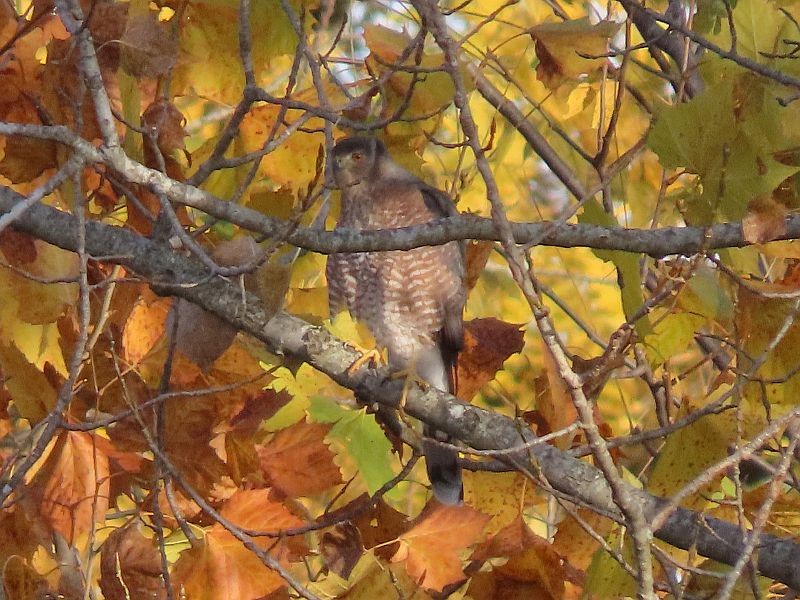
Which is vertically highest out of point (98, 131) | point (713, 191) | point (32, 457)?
point (98, 131)

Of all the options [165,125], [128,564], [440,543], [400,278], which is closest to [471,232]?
[440,543]

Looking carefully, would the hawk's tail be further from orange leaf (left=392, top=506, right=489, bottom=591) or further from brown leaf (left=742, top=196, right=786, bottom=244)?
brown leaf (left=742, top=196, right=786, bottom=244)

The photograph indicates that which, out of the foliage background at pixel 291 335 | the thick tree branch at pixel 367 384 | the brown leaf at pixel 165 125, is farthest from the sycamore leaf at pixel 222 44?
the thick tree branch at pixel 367 384

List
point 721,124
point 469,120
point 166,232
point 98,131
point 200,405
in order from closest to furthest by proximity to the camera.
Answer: point 469,120
point 721,124
point 200,405
point 98,131
point 166,232

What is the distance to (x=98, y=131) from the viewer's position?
2.44 meters

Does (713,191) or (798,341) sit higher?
(713,191)

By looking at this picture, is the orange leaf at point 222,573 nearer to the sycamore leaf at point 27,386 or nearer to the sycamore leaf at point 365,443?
the sycamore leaf at point 27,386

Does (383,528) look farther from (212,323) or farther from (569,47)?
(569,47)

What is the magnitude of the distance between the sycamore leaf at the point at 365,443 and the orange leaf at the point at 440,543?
24 centimetres

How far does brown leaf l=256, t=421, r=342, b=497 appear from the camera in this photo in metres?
2.31

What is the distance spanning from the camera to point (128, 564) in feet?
6.75

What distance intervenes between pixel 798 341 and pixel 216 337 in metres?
1.18

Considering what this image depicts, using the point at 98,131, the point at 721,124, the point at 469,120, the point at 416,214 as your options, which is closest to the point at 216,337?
the point at 98,131

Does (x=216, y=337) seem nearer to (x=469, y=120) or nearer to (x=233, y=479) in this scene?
(x=233, y=479)
